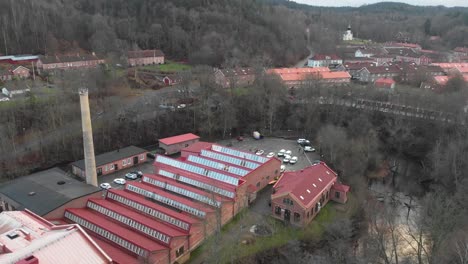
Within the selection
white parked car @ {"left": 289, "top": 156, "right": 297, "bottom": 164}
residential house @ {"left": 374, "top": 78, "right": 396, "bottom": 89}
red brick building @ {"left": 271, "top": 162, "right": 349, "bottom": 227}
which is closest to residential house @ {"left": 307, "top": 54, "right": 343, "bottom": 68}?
residential house @ {"left": 374, "top": 78, "right": 396, "bottom": 89}

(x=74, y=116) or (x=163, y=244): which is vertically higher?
(x=74, y=116)

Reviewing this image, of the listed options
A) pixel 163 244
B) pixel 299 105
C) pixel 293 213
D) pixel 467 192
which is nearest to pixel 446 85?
pixel 299 105

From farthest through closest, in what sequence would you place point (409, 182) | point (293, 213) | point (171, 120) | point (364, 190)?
point (171, 120)
point (409, 182)
point (364, 190)
point (293, 213)

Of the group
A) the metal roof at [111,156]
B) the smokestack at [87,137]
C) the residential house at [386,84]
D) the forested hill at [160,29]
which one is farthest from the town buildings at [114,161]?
the residential house at [386,84]

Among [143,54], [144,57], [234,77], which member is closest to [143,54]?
[143,54]

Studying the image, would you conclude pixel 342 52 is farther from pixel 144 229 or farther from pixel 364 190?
pixel 144 229

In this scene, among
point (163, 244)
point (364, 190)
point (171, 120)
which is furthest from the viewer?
point (171, 120)

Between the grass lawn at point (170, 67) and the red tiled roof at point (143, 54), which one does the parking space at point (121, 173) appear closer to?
the grass lawn at point (170, 67)
